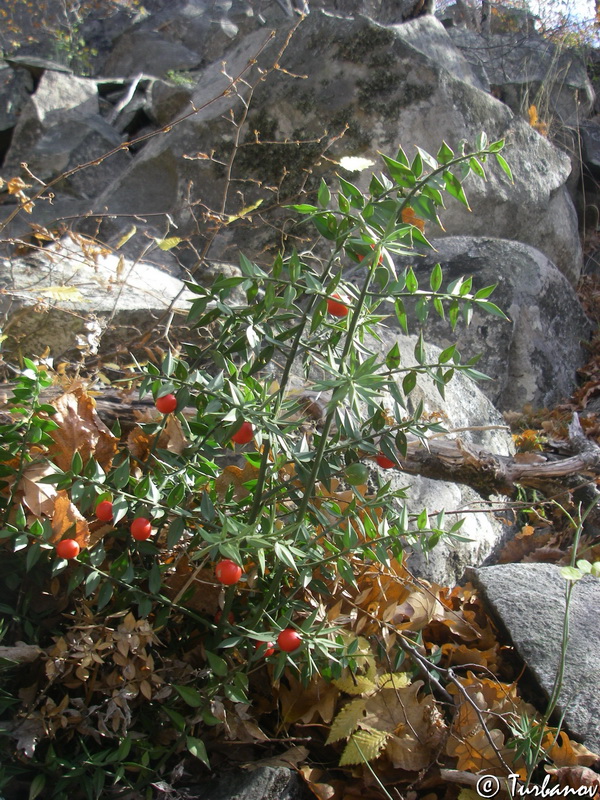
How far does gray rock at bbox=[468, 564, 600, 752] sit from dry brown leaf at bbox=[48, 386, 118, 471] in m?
1.27

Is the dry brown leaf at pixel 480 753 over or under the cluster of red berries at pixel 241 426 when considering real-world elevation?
under

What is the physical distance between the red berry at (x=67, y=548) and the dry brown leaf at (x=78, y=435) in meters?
0.27

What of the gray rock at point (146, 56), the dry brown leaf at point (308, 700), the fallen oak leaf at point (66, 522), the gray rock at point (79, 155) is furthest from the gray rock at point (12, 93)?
the dry brown leaf at point (308, 700)

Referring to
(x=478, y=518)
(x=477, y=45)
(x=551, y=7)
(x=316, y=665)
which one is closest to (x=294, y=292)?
(x=316, y=665)

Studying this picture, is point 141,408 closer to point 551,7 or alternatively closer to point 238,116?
point 238,116

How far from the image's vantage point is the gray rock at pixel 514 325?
4.21 m

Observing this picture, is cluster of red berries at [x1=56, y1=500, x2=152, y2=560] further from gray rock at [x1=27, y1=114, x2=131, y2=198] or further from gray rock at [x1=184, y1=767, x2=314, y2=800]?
gray rock at [x1=27, y1=114, x2=131, y2=198]

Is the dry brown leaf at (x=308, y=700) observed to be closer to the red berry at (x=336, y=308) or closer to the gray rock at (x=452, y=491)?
Answer: the gray rock at (x=452, y=491)

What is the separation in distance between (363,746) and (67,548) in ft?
2.69

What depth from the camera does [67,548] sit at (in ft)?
4.48

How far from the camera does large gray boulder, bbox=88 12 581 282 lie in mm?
4762

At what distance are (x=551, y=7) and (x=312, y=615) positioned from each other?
36.0 feet

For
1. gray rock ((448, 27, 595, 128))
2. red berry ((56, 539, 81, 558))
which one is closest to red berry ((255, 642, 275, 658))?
red berry ((56, 539, 81, 558))

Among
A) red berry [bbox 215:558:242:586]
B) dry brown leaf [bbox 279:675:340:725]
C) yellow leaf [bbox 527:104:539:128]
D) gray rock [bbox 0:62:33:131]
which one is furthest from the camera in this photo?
gray rock [bbox 0:62:33:131]
